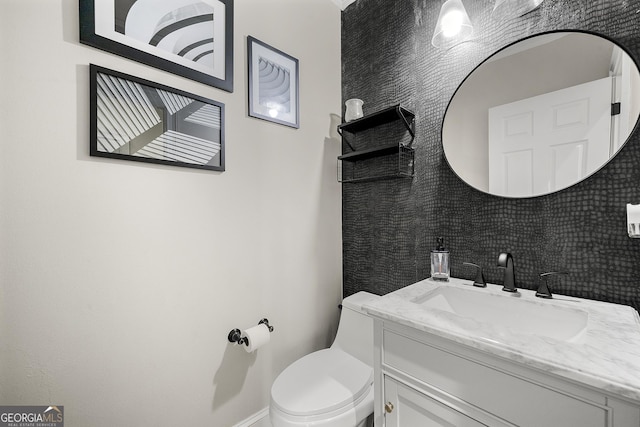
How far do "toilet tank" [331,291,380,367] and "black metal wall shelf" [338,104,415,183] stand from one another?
720 millimetres

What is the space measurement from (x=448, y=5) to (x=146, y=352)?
1934 mm

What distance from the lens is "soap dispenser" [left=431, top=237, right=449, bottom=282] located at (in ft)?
3.81

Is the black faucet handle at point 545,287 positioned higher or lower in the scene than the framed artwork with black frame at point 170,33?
lower

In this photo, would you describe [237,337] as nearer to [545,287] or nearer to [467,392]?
[467,392]

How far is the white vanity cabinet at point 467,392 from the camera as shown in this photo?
1.68ft

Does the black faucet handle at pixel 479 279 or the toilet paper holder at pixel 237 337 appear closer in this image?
the black faucet handle at pixel 479 279

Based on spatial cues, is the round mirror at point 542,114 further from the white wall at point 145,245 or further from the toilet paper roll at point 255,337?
the toilet paper roll at point 255,337

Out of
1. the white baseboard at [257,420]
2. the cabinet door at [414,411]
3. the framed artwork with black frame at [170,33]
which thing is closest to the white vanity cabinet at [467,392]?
the cabinet door at [414,411]

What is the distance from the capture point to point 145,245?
1.02 meters

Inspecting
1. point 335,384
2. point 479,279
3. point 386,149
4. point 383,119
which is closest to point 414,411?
point 335,384

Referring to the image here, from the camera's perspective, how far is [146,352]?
3.34 feet

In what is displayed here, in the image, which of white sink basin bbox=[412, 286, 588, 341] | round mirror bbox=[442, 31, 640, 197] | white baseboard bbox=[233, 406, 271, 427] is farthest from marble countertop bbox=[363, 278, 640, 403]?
white baseboard bbox=[233, 406, 271, 427]

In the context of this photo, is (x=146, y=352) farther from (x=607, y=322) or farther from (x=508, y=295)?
(x=607, y=322)

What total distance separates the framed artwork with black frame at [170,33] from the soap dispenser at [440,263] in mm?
1273
